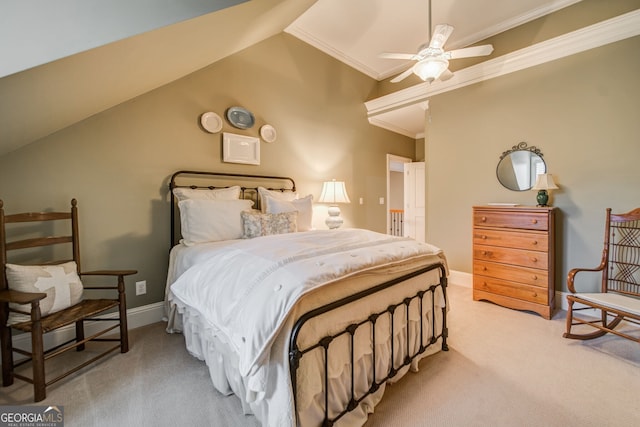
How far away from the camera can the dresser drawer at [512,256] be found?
2637 millimetres

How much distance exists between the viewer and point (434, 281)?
6.35 feet

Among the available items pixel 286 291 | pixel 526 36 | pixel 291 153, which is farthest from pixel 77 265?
pixel 526 36

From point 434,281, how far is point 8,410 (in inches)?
104

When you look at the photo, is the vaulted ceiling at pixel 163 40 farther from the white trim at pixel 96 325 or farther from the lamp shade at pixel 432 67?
the white trim at pixel 96 325

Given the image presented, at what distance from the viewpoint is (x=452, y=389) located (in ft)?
5.29

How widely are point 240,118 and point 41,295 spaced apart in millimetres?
2273

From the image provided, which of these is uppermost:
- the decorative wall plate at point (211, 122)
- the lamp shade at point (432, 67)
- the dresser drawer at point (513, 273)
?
the lamp shade at point (432, 67)

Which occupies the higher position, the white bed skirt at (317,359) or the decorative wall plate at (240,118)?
the decorative wall plate at (240,118)

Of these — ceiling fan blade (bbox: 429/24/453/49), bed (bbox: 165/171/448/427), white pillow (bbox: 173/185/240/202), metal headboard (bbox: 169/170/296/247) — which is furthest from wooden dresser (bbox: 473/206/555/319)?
white pillow (bbox: 173/185/240/202)

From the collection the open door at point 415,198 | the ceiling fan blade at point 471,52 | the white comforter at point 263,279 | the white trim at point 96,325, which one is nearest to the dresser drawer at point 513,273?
the white comforter at point 263,279

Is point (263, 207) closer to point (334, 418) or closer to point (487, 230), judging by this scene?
point (334, 418)

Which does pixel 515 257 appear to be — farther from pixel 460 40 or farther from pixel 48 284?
pixel 48 284

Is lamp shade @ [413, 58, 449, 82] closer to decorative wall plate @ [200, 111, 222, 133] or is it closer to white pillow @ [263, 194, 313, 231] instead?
white pillow @ [263, 194, 313, 231]

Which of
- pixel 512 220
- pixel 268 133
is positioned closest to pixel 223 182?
pixel 268 133
